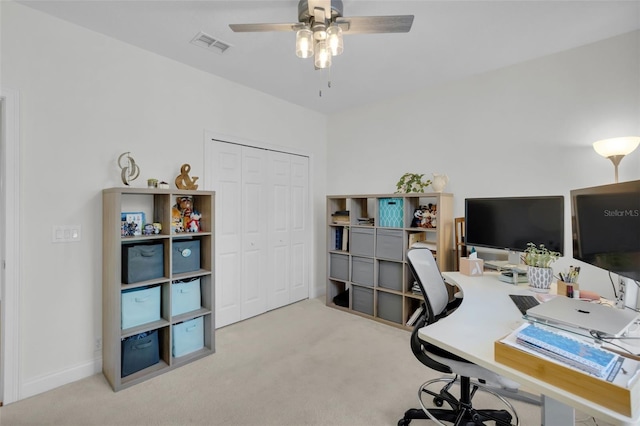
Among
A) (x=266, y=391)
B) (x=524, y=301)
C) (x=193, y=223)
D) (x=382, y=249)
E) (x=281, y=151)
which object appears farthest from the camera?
(x=281, y=151)

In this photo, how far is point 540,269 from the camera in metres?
1.86

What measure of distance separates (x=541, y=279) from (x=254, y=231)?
8.88 feet

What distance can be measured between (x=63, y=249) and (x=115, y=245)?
1.38 feet

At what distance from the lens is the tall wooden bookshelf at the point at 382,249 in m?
3.07

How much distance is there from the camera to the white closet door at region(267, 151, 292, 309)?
3658mm

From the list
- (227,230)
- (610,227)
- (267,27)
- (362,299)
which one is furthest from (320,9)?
(362,299)

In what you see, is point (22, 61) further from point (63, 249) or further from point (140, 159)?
point (63, 249)

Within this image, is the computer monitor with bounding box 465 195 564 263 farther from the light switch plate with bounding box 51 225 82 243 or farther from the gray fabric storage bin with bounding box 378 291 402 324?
the light switch plate with bounding box 51 225 82 243

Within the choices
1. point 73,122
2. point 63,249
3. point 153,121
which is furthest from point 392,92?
point 63,249

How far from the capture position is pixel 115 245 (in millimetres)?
2113

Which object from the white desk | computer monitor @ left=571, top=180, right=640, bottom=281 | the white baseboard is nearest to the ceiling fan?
computer monitor @ left=571, top=180, right=640, bottom=281

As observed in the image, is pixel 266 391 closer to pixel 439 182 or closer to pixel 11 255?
pixel 11 255

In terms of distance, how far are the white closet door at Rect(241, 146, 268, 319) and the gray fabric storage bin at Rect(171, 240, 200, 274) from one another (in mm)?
772

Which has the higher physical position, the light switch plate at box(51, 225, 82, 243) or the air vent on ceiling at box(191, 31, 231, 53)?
the air vent on ceiling at box(191, 31, 231, 53)
